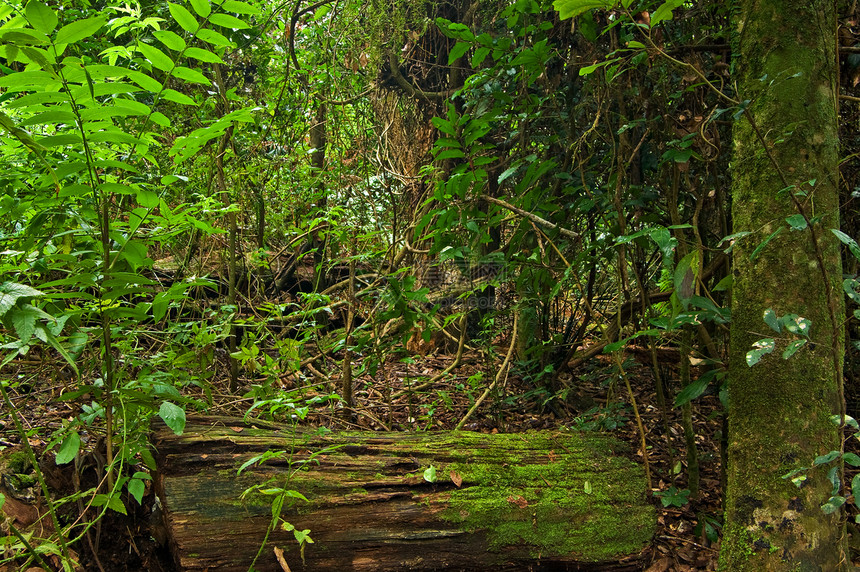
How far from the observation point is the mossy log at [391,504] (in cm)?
190

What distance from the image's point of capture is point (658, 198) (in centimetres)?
266

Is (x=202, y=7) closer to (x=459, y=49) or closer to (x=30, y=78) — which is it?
(x=30, y=78)

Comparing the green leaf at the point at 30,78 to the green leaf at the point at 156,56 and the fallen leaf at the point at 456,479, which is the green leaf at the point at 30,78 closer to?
the green leaf at the point at 156,56

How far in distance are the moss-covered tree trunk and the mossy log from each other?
0.53 m

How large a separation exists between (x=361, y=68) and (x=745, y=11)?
4.14 m

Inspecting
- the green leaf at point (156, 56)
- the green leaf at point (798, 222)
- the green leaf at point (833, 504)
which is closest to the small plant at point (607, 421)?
the green leaf at point (833, 504)

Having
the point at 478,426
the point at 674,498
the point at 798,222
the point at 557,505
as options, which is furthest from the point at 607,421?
the point at 798,222

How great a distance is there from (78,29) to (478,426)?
2896 mm

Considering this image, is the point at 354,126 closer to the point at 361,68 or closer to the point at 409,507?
the point at 361,68

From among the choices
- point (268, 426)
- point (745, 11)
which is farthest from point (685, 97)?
point (268, 426)

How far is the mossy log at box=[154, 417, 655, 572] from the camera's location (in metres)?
1.90

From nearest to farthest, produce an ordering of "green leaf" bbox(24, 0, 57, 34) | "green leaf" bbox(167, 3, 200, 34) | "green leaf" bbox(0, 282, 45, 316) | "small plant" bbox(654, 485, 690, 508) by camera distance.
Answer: "green leaf" bbox(0, 282, 45, 316) → "green leaf" bbox(24, 0, 57, 34) → "green leaf" bbox(167, 3, 200, 34) → "small plant" bbox(654, 485, 690, 508)

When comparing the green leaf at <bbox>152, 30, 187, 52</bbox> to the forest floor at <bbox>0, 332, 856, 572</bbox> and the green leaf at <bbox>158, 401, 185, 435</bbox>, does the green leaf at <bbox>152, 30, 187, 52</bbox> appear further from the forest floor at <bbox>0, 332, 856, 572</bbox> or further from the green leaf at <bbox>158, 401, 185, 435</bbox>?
the forest floor at <bbox>0, 332, 856, 572</bbox>

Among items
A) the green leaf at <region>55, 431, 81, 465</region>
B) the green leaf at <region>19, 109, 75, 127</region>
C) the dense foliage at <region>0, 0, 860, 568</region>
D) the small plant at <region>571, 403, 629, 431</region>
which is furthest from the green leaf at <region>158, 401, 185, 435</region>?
the small plant at <region>571, 403, 629, 431</region>
